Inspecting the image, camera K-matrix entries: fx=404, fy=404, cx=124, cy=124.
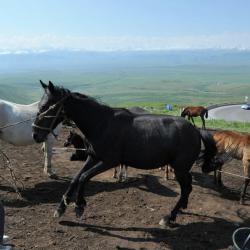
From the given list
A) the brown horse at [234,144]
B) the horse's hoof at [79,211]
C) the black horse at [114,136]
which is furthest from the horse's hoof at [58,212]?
the brown horse at [234,144]

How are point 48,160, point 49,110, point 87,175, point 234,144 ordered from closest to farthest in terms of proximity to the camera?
1. point 87,175
2. point 49,110
3. point 234,144
4. point 48,160

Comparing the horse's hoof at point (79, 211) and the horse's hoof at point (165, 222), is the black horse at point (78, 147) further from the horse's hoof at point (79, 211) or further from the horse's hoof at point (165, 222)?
the horse's hoof at point (165, 222)

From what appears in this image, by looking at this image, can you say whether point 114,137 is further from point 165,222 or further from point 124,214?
point 165,222

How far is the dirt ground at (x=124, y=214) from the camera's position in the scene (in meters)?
7.62

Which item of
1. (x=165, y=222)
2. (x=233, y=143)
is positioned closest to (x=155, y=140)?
(x=165, y=222)

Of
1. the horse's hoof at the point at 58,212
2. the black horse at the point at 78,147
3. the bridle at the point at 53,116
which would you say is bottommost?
the horse's hoof at the point at 58,212

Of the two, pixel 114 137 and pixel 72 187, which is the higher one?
pixel 114 137

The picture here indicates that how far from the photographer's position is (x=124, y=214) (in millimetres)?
8992

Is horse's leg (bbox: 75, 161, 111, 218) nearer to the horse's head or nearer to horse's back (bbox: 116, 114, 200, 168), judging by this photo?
horse's back (bbox: 116, 114, 200, 168)

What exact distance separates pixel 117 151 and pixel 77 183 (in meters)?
1.07

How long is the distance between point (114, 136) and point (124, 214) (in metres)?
1.89

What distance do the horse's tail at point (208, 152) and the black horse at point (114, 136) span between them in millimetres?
1211

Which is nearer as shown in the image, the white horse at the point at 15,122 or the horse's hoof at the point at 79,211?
the horse's hoof at the point at 79,211

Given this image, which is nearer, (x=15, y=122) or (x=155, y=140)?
(x=155, y=140)
